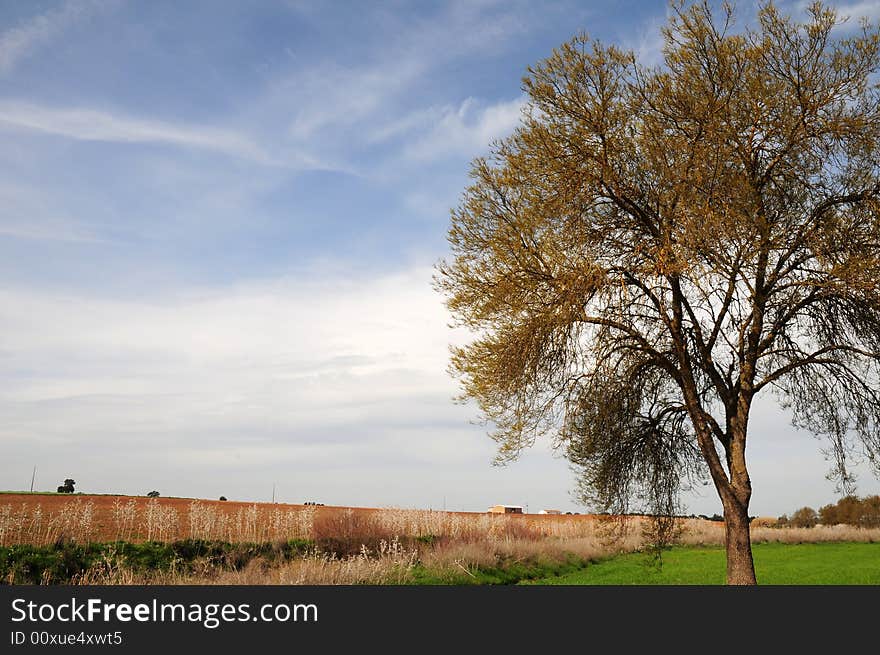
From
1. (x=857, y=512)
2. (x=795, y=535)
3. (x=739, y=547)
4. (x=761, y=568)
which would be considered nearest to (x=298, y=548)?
(x=739, y=547)

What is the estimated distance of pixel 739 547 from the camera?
A: 1429 cm

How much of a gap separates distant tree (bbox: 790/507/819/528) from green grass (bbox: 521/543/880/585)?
13.2m

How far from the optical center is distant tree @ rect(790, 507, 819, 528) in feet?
173

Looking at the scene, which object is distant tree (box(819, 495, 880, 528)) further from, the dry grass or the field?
the field

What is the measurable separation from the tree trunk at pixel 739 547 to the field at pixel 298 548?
9.39 feet

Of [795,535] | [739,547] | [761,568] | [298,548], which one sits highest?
[739,547]

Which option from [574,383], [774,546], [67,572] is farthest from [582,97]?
[774,546]

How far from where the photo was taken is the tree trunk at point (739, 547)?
14188mm

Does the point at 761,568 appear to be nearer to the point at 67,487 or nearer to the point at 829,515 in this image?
the point at 829,515

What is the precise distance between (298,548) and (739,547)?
1551 cm

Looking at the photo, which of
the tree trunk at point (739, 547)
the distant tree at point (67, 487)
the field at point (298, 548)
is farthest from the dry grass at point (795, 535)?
the distant tree at point (67, 487)
